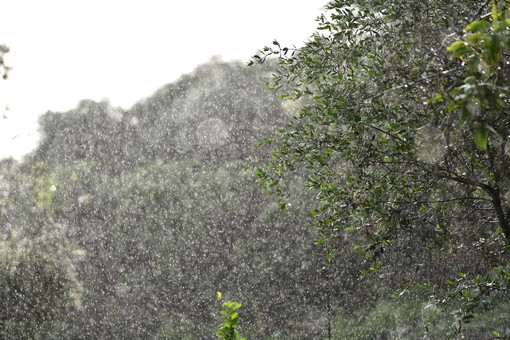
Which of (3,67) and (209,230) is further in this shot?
(209,230)

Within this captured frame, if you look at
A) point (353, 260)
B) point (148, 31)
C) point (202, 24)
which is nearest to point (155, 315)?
point (353, 260)

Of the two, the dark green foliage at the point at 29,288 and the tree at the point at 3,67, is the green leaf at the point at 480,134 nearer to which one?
the tree at the point at 3,67

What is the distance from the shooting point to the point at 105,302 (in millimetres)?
20922

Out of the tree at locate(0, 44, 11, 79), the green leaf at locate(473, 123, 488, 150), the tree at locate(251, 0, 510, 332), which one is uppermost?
the tree at locate(0, 44, 11, 79)

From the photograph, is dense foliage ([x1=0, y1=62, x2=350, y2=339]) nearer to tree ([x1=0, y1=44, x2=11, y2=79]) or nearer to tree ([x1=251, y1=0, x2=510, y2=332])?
tree ([x1=0, y1=44, x2=11, y2=79])

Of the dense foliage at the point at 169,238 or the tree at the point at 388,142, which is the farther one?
the dense foliage at the point at 169,238

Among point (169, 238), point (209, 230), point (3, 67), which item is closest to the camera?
point (3, 67)

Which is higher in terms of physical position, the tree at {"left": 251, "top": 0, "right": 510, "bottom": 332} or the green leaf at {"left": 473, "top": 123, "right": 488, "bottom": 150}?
the tree at {"left": 251, "top": 0, "right": 510, "bottom": 332}

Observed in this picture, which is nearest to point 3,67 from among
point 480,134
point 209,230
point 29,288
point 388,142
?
point 29,288

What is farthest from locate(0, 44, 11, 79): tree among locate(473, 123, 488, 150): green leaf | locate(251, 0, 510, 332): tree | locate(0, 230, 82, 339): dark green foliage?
locate(473, 123, 488, 150): green leaf

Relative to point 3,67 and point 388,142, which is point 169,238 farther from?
point 388,142

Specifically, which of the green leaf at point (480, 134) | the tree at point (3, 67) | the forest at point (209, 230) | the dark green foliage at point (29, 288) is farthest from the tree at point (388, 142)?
the dark green foliage at point (29, 288)

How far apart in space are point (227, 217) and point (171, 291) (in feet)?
11.2

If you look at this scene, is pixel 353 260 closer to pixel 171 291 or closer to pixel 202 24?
pixel 171 291
